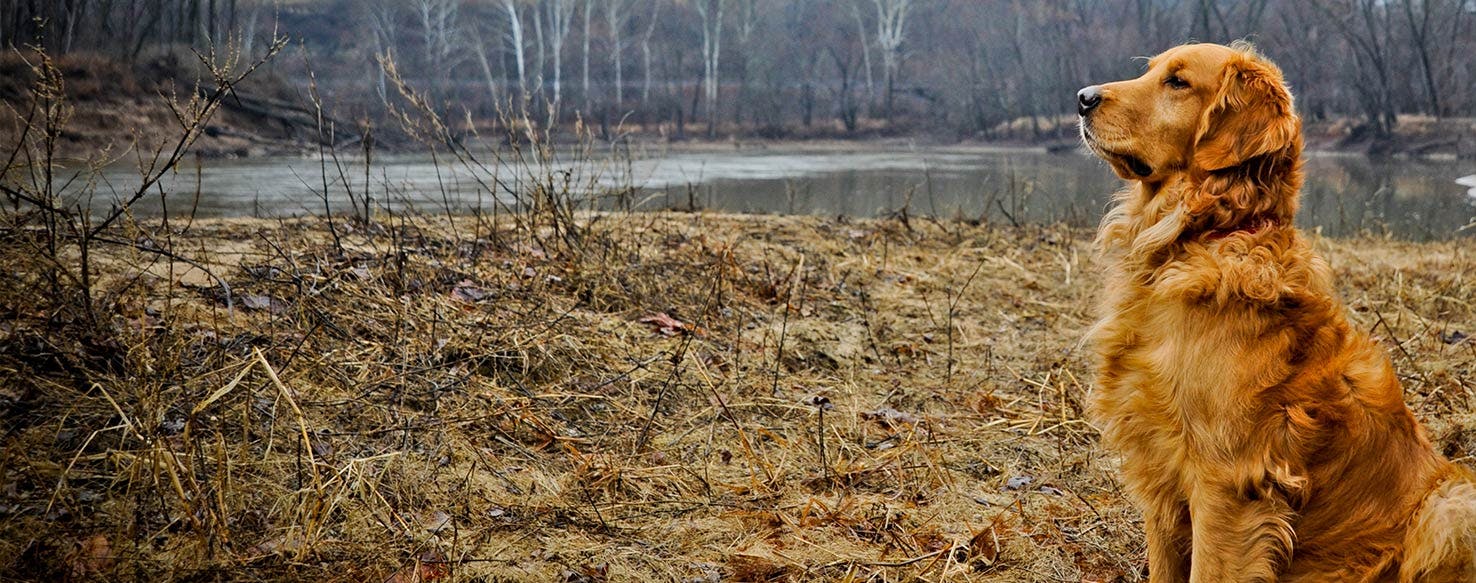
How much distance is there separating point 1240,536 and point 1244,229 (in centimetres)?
87

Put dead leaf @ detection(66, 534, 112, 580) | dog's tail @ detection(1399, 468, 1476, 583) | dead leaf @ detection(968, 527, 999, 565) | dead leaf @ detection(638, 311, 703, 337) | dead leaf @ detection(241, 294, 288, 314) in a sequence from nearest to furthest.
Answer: dog's tail @ detection(1399, 468, 1476, 583), dead leaf @ detection(66, 534, 112, 580), dead leaf @ detection(968, 527, 999, 565), dead leaf @ detection(241, 294, 288, 314), dead leaf @ detection(638, 311, 703, 337)

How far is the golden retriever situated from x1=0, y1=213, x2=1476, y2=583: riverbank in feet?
1.76

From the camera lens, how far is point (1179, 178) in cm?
302

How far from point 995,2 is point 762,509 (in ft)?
234

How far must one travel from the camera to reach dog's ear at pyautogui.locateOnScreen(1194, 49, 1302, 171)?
2.87 m

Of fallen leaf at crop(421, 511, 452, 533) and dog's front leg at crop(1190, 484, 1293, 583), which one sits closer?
dog's front leg at crop(1190, 484, 1293, 583)

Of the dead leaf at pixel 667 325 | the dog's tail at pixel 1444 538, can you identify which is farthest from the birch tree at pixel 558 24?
the dog's tail at pixel 1444 538

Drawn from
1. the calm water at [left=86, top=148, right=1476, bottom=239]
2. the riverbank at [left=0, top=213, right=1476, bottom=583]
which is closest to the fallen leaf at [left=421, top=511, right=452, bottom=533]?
the riverbank at [left=0, top=213, right=1476, bottom=583]

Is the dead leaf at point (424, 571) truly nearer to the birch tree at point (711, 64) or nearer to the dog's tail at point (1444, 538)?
the dog's tail at point (1444, 538)

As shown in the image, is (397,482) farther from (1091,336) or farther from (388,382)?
(1091,336)

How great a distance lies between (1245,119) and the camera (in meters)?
2.91

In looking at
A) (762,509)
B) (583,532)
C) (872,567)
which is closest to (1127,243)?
(872,567)

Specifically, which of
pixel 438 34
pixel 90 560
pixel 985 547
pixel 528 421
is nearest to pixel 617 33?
pixel 438 34

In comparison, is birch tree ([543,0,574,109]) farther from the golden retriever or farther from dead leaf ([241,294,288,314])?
the golden retriever
